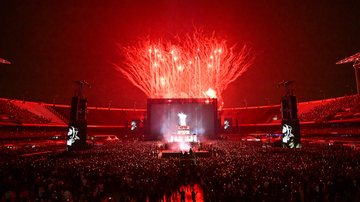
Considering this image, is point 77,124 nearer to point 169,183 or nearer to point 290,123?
point 169,183

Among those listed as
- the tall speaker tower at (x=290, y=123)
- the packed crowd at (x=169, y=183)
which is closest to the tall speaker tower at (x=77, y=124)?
the packed crowd at (x=169, y=183)

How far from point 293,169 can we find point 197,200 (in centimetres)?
571

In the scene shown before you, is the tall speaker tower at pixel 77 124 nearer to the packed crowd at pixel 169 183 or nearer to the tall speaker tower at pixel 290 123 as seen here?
the packed crowd at pixel 169 183

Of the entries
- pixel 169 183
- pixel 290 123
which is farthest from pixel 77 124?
pixel 290 123

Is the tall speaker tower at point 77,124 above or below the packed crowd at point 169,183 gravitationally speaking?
above

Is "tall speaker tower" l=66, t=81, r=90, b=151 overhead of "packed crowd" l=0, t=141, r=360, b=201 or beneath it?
overhead

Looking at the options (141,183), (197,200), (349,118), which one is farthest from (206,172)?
(349,118)

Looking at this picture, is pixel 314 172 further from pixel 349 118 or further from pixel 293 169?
pixel 349 118

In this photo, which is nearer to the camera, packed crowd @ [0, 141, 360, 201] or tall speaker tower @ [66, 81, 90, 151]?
packed crowd @ [0, 141, 360, 201]

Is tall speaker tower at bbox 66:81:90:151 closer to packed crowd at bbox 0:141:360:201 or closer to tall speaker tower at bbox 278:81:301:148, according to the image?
packed crowd at bbox 0:141:360:201

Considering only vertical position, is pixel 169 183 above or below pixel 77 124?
below

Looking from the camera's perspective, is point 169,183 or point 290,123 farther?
point 290,123

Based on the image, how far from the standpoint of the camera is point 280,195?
409 inches

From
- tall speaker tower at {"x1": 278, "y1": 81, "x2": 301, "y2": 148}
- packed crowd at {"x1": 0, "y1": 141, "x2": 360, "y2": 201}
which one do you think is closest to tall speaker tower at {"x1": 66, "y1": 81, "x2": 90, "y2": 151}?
packed crowd at {"x1": 0, "y1": 141, "x2": 360, "y2": 201}
